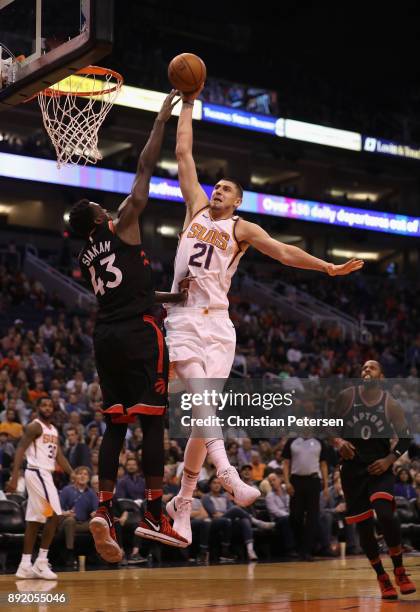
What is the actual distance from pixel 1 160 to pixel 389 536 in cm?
1639

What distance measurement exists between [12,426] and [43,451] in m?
3.19

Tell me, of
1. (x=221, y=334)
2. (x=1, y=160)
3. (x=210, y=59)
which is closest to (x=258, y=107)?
(x=210, y=59)

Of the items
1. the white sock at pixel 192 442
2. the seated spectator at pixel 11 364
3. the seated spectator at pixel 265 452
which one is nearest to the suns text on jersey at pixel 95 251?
the white sock at pixel 192 442

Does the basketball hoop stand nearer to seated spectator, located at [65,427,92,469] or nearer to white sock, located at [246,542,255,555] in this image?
seated spectator, located at [65,427,92,469]

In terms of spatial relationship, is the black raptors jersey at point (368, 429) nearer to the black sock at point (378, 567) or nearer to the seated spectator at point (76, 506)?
the black sock at point (378, 567)

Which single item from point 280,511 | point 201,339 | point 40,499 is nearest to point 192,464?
point 201,339

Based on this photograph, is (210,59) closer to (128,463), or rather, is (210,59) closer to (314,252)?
(314,252)

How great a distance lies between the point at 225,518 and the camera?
13359 mm

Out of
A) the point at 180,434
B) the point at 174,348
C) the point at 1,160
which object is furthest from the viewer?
the point at 1,160

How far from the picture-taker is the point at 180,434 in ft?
54.3

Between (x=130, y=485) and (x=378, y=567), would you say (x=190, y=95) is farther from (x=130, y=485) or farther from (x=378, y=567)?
(x=130, y=485)

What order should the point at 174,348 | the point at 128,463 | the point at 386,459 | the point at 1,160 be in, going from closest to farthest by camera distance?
the point at 174,348 → the point at 386,459 → the point at 128,463 → the point at 1,160

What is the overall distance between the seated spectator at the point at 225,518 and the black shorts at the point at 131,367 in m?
7.39

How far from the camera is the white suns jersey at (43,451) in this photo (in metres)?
11.2
